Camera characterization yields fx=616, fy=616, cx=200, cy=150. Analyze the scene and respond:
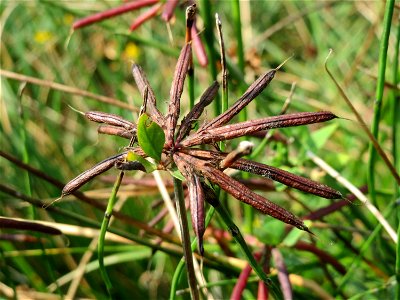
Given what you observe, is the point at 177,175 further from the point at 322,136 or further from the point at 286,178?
the point at 322,136

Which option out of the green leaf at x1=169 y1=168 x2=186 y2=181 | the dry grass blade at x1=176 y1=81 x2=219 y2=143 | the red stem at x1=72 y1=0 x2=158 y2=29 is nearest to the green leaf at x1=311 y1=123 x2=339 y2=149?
the red stem at x1=72 y1=0 x2=158 y2=29

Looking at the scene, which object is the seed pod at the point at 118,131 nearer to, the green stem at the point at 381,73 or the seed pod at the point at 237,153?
the seed pod at the point at 237,153

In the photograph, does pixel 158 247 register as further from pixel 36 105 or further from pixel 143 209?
pixel 36 105

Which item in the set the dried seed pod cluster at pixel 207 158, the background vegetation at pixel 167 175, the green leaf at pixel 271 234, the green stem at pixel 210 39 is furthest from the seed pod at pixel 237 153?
the green stem at pixel 210 39

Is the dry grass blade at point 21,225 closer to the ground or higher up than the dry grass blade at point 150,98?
closer to the ground

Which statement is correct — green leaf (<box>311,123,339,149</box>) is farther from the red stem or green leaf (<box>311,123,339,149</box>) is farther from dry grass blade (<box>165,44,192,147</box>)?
dry grass blade (<box>165,44,192,147</box>)
